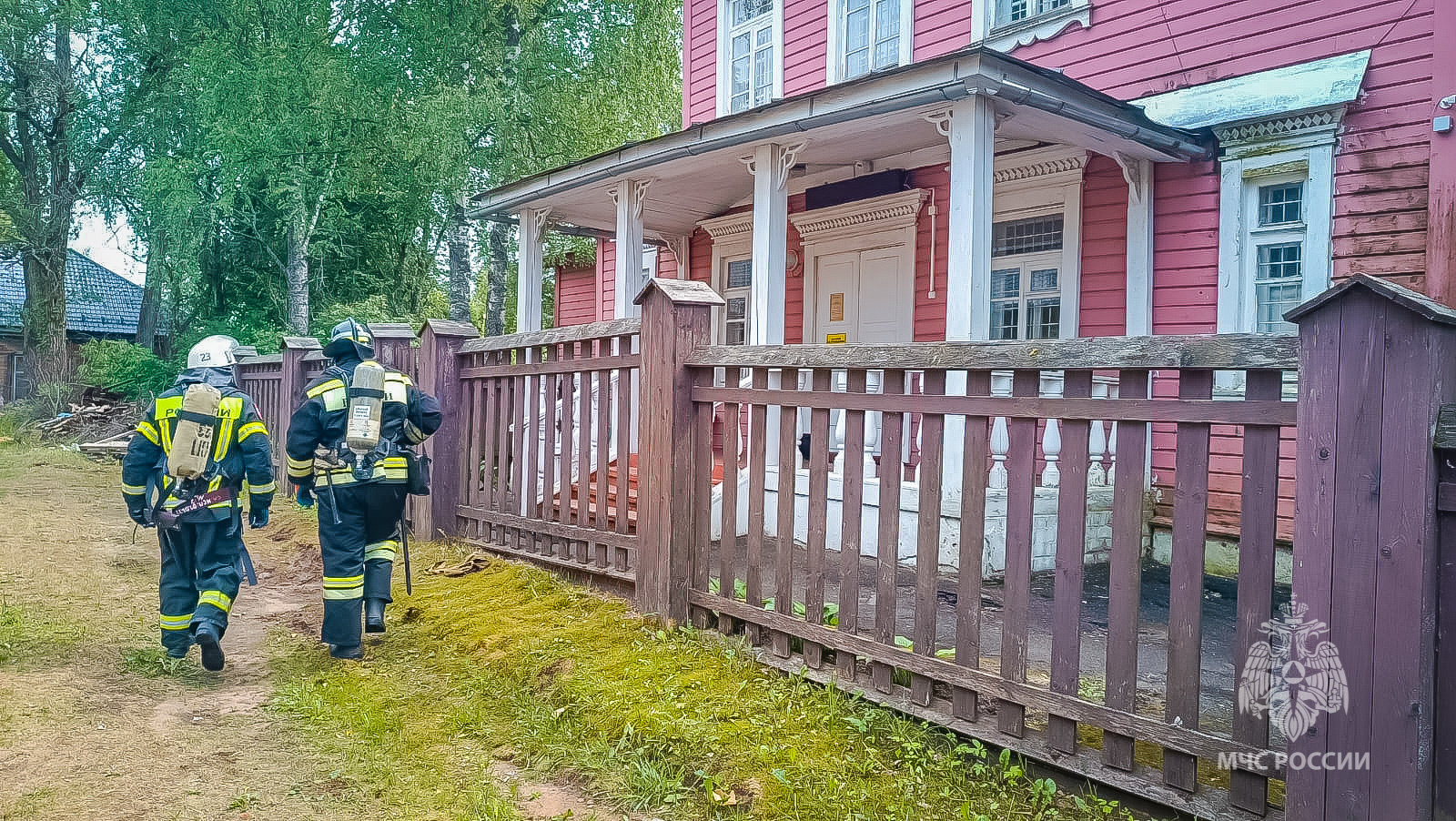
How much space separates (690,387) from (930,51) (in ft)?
21.2

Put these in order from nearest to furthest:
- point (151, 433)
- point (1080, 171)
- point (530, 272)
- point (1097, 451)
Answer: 1. point (151, 433)
2. point (1097, 451)
3. point (1080, 171)
4. point (530, 272)

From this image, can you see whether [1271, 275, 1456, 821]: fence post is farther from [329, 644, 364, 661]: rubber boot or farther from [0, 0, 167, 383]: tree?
[0, 0, 167, 383]: tree

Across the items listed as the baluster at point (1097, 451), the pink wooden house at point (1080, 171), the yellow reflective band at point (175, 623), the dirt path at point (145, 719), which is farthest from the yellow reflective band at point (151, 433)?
the baluster at point (1097, 451)

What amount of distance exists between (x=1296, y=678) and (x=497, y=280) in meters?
16.7

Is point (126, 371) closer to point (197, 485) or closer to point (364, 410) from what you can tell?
point (197, 485)

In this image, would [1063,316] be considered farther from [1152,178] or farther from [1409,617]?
[1409,617]

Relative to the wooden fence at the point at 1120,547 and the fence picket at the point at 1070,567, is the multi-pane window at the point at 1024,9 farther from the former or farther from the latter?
the fence picket at the point at 1070,567

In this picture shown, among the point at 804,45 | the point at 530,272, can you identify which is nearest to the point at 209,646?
the point at 530,272

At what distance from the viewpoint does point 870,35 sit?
1012 centimetres

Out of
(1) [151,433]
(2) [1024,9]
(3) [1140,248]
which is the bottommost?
(1) [151,433]

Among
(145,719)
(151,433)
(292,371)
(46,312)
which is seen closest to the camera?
(145,719)

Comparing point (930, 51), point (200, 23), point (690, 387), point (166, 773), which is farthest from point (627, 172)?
point (200, 23)

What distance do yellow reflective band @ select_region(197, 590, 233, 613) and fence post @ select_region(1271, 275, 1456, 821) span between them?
4849 millimetres

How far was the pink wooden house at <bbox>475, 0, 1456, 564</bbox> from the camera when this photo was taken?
625 centimetres
